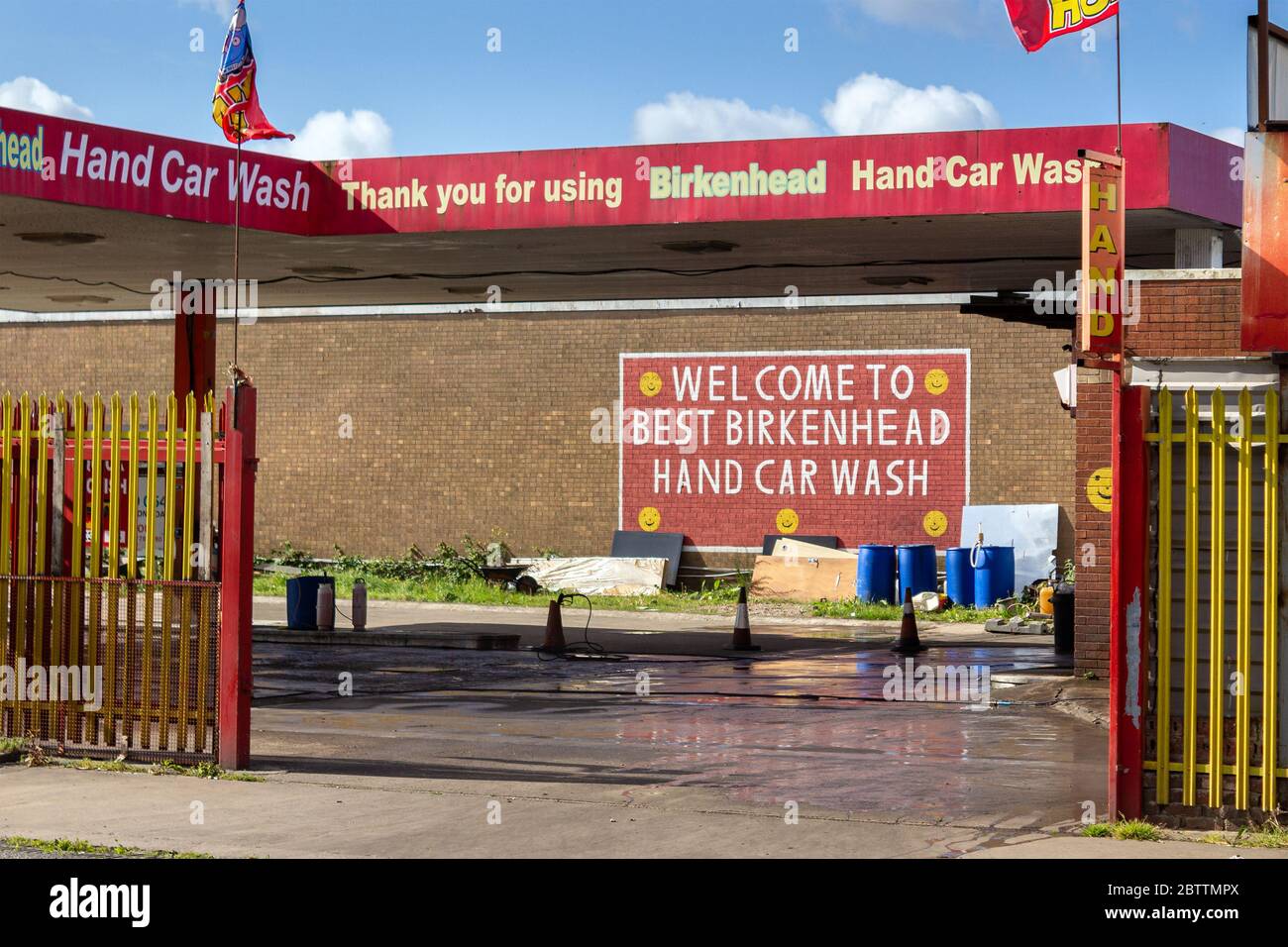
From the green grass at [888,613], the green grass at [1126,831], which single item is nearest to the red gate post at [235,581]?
the green grass at [1126,831]

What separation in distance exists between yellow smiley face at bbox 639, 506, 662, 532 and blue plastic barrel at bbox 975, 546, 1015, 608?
283 inches

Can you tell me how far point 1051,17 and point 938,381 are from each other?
16.7 m

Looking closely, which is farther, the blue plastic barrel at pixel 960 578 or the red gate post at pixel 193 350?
the blue plastic barrel at pixel 960 578

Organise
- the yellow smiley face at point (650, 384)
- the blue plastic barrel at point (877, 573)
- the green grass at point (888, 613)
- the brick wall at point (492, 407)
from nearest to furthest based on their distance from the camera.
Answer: the green grass at point (888, 613) < the blue plastic barrel at point (877, 573) < the brick wall at point (492, 407) < the yellow smiley face at point (650, 384)

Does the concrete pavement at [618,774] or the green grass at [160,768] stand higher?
the green grass at [160,768]

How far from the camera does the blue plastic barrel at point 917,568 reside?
98.3 ft

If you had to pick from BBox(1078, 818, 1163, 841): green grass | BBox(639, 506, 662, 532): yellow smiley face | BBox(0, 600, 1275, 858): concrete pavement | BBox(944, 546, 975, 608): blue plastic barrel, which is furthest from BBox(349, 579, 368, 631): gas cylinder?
BBox(1078, 818, 1163, 841): green grass

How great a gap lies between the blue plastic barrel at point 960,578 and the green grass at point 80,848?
22.5 m

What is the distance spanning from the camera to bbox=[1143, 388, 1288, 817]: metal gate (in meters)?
9.20

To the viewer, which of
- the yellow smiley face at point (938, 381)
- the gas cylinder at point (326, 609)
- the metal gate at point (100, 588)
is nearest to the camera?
the metal gate at point (100, 588)

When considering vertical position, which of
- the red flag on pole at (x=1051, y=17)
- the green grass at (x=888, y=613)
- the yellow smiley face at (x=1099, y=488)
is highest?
the red flag on pole at (x=1051, y=17)

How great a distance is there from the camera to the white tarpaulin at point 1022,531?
30.2m

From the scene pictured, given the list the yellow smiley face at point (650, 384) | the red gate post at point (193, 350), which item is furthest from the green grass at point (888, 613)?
the red gate post at point (193, 350)

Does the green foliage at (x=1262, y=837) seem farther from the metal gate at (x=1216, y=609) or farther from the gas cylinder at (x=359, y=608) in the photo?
the gas cylinder at (x=359, y=608)
